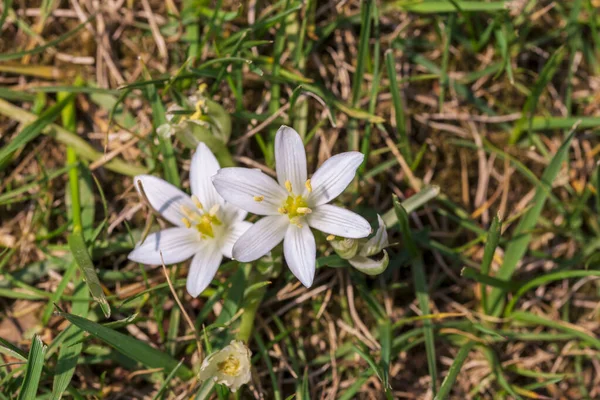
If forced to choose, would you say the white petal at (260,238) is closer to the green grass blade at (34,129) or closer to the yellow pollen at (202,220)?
the yellow pollen at (202,220)

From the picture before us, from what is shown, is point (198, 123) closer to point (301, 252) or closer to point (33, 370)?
point (301, 252)

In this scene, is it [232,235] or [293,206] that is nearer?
[293,206]

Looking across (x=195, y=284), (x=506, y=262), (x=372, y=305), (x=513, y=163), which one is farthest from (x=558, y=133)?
(x=195, y=284)

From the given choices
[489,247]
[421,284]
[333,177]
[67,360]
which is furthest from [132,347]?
[489,247]

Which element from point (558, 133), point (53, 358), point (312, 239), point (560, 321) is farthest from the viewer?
point (558, 133)

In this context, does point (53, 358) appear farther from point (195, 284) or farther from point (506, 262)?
point (506, 262)

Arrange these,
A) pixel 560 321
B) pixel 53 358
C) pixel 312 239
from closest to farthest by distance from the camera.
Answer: pixel 312 239, pixel 53 358, pixel 560 321

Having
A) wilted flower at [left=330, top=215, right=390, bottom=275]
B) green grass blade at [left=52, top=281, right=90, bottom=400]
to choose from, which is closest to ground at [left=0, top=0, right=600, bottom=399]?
green grass blade at [left=52, top=281, right=90, bottom=400]
